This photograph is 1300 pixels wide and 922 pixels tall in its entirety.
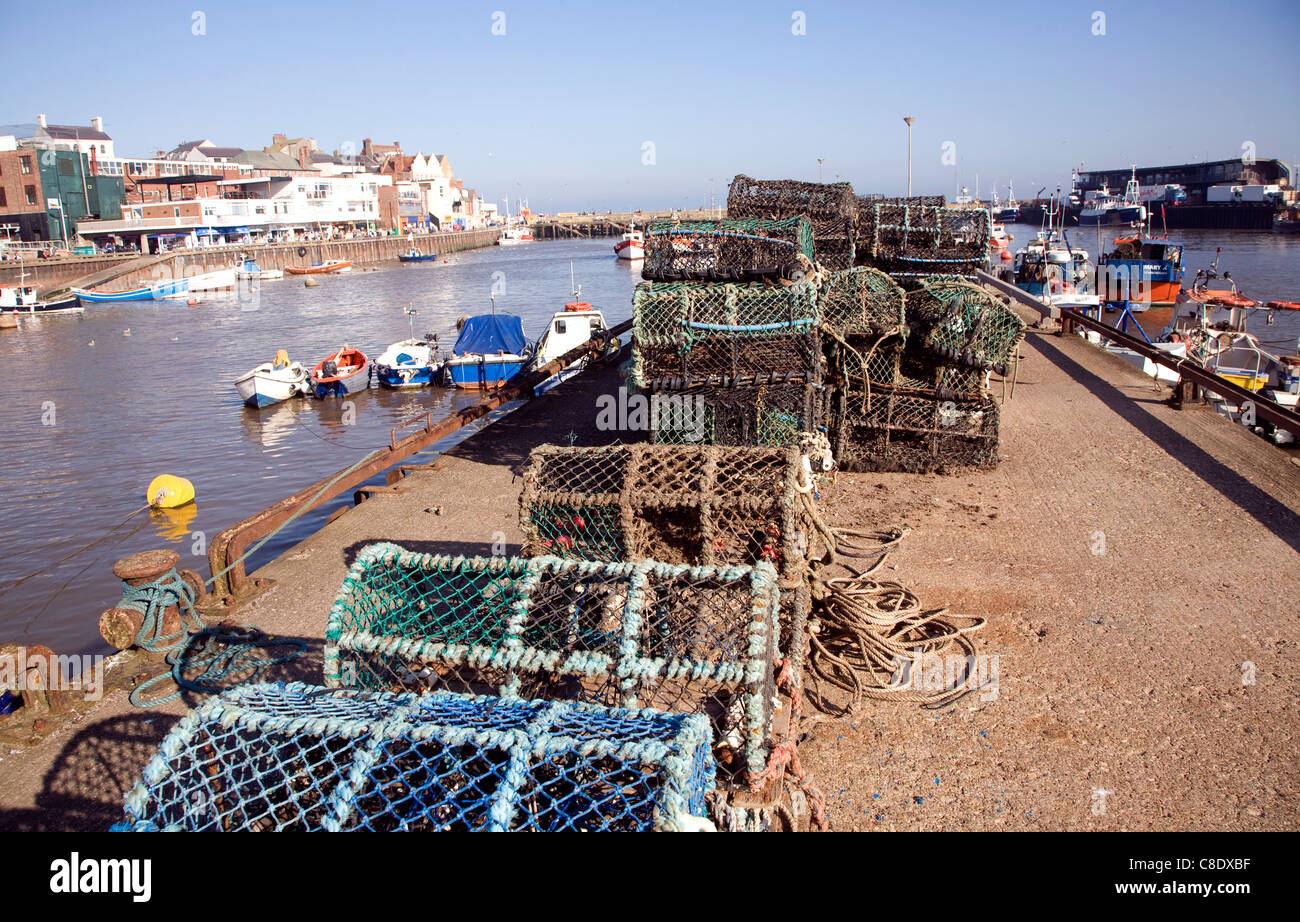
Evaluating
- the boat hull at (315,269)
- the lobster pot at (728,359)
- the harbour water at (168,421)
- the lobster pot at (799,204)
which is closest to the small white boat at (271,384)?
the harbour water at (168,421)

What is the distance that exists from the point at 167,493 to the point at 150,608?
27.2 feet

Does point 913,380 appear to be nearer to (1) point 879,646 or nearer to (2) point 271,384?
(1) point 879,646

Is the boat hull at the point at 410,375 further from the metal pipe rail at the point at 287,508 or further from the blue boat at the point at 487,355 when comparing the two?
the metal pipe rail at the point at 287,508

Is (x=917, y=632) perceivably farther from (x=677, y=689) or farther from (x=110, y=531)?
(x=110, y=531)

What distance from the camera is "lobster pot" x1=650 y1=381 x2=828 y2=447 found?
6789mm

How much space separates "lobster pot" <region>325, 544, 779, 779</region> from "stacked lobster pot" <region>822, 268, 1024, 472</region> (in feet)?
14.7

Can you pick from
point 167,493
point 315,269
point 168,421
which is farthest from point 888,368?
point 315,269

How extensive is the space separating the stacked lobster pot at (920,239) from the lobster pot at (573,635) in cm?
885

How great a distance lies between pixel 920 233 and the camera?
462 inches

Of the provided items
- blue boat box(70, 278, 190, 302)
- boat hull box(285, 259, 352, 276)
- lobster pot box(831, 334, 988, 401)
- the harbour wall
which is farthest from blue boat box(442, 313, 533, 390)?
boat hull box(285, 259, 352, 276)

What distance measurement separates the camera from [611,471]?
4938 mm

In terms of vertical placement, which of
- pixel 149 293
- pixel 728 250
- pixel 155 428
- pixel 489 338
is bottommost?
pixel 155 428

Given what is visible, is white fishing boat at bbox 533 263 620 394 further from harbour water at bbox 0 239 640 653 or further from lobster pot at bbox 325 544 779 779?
lobster pot at bbox 325 544 779 779

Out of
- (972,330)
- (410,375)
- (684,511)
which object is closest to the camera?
(684,511)
